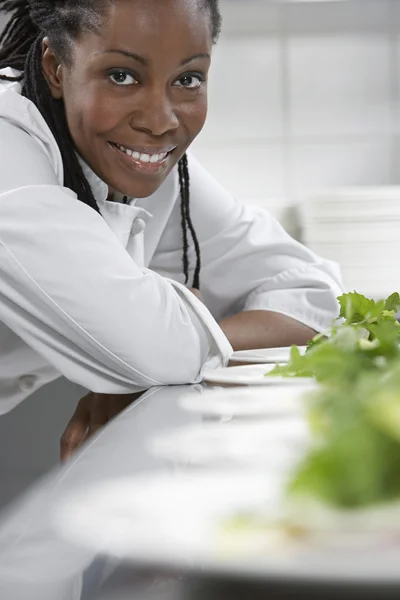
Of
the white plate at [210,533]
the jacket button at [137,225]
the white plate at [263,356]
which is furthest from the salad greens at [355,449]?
the jacket button at [137,225]

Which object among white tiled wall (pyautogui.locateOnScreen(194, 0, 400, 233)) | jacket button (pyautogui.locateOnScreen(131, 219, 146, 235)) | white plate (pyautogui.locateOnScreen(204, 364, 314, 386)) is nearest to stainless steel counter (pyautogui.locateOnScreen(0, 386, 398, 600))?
white plate (pyautogui.locateOnScreen(204, 364, 314, 386))

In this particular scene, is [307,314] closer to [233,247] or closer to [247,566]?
[233,247]

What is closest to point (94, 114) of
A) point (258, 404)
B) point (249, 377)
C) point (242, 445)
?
point (249, 377)

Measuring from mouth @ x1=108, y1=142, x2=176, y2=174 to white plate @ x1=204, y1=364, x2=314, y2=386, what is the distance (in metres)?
0.44

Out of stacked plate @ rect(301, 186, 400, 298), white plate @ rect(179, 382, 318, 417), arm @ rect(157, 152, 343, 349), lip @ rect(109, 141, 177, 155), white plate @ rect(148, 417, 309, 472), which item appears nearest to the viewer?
white plate @ rect(148, 417, 309, 472)

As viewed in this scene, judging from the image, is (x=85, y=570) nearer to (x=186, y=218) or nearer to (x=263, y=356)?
(x=263, y=356)

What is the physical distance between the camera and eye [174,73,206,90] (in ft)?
3.71

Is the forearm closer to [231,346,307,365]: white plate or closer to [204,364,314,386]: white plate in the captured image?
[231,346,307,365]: white plate

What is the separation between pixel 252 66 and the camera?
3.32 meters

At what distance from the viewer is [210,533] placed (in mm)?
228

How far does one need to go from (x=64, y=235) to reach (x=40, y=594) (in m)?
0.69

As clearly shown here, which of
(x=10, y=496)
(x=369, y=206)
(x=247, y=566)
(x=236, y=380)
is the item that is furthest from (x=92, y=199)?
(x=369, y=206)

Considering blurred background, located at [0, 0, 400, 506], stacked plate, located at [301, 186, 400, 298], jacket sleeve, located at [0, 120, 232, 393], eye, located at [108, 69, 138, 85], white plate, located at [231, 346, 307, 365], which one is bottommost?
stacked plate, located at [301, 186, 400, 298]

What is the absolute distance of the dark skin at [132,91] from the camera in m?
1.05
